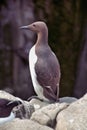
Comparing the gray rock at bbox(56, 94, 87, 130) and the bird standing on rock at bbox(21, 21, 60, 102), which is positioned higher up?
the bird standing on rock at bbox(21, 21, 60, 102)

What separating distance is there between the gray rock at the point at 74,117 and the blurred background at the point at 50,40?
4.74 ft

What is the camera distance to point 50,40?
3.22 metres

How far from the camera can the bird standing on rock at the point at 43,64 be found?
1.82 m

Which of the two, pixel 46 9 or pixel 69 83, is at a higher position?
pixel 46 9

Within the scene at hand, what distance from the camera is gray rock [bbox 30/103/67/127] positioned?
1.73m

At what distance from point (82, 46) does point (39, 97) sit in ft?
4.31

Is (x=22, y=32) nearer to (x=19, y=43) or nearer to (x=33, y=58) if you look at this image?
(x=19, y=43)

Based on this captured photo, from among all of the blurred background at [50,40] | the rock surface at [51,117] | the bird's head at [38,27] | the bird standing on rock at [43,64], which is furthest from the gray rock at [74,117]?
the blurred background at [50,40]

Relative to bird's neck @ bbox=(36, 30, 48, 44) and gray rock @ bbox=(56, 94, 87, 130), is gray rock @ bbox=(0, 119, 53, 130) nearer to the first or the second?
gray rock @ bbox=(56, 94, 87, 130)

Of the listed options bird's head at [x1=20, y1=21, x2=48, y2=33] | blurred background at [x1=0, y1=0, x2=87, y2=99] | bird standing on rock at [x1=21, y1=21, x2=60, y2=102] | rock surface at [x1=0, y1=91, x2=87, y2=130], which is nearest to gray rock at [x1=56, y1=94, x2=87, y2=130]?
rock surface at [x1=0, y1=91, x2=87, y2=130]

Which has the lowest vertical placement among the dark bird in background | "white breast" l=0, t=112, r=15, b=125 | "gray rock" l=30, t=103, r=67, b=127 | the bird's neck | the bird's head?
"gray rock" l=30, t=103, r=67, b=127

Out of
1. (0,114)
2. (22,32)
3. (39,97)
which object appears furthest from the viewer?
(22,32)

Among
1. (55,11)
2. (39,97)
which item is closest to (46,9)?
(55,11)

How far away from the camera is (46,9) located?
3.19 metres
